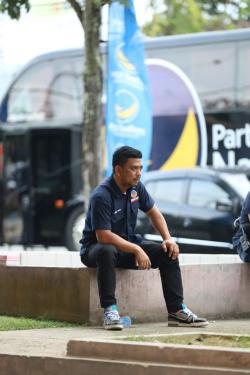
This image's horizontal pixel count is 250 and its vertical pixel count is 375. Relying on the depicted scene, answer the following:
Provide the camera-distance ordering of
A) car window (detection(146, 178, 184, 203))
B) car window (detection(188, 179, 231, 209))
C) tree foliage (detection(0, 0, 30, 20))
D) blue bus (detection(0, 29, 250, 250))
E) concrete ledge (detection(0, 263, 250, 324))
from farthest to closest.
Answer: blue bus (detection(0, 29, 250, 250))
car window (detection(146, 178, 184, 203))
car window (detection(188, 179, 231, 209))
tree foliage (detection(0, 0, 30, 20))
concrete ledge (detection(0, 263, 250, 324))

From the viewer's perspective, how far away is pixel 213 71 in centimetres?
1833

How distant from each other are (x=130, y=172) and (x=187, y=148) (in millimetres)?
10291

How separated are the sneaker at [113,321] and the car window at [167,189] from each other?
27.4 feet

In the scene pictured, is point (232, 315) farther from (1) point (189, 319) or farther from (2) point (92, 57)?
(2) point (92, 57)

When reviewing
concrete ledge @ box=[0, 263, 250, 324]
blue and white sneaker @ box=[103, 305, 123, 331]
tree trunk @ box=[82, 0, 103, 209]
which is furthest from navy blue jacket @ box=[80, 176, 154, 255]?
tree trunk @ box=[82, 0, 103, 209]

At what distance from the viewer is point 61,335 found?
7504mm

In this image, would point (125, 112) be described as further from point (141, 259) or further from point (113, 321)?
point (113, 321)

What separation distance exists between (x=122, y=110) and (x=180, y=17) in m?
16.2

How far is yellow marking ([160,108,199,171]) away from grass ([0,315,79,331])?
32.6 ft

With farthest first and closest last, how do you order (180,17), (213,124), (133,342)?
(180,17)
(213,124)
(133,342)

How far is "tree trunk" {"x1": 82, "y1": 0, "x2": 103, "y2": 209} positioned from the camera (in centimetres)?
1209

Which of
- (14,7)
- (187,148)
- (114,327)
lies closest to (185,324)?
(114,327)

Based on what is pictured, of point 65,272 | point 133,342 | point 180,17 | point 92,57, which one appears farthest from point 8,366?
point 180,17

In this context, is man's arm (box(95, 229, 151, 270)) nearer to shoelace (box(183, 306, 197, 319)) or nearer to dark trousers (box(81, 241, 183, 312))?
dark trousers (box(81, 241, 183, 312))
